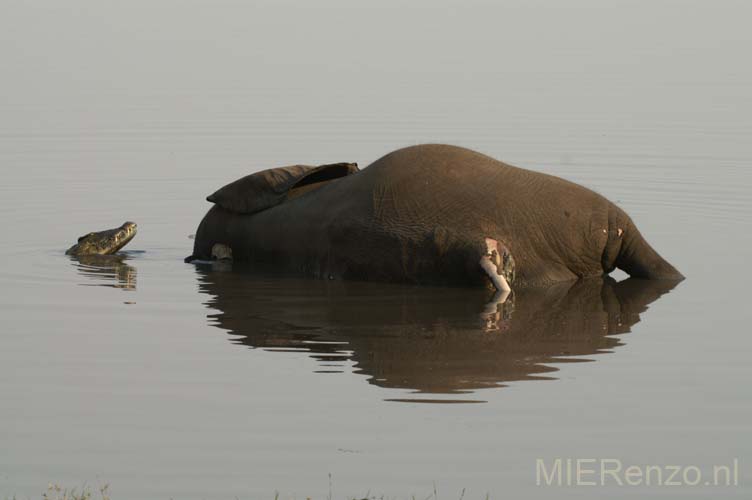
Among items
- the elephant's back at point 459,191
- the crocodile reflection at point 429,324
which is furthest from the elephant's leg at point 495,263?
the elephant's back at point 459,191

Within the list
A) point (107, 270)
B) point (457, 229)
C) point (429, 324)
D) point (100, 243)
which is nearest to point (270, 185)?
point (107, 270)

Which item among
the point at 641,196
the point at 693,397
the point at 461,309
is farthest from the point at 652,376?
the point at 641,196

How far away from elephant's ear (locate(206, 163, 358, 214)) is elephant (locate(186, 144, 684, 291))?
358 mm

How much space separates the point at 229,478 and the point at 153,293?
17.5 ft

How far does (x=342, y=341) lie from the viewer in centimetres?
1134

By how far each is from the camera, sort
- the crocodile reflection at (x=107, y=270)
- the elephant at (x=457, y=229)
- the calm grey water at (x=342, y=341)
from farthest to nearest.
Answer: the crocodile reflection at (x=107, y=270) < the elephant at (x=457, y=229) < the calm grey water at (x=342, y=341)

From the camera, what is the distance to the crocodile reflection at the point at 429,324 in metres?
10.5

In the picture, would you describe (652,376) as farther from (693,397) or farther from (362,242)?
(362,242)

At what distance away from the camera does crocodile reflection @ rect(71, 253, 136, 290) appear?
45.3 feet

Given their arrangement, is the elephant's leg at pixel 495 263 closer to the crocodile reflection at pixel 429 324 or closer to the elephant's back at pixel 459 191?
the crocodile reflection at pixel 429 324

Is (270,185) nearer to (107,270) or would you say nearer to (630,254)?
(107,270)

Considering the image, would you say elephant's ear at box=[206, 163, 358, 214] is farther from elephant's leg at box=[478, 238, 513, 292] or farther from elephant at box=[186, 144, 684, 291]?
elephant's leg at box=[478, 238, 513, 292]

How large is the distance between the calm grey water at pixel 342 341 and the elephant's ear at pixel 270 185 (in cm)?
74

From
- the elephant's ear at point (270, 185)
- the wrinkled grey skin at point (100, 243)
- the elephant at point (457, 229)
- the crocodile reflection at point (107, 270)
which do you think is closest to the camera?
the elephant at point (457, 229)
